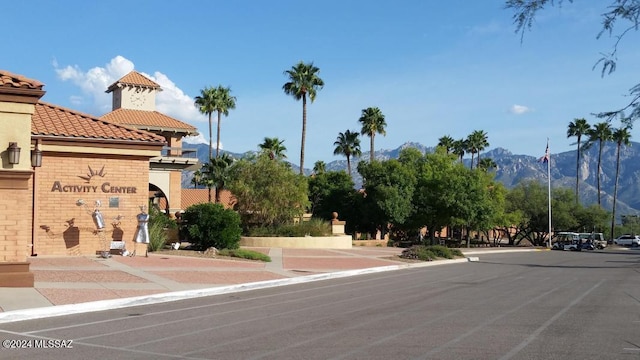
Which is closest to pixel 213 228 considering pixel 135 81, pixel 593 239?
pixel 135 81

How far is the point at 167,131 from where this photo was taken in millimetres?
51438

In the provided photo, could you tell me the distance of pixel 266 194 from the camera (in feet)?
131

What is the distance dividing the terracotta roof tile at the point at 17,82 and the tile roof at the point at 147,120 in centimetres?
3378

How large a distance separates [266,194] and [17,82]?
2442 centimetres

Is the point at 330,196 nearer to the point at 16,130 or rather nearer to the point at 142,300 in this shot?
the point at 16,130

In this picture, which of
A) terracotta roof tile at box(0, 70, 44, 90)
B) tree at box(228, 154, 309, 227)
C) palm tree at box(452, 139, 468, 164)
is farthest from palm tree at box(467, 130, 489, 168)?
terracotta roof tile at box(0, 70, 44, 90)

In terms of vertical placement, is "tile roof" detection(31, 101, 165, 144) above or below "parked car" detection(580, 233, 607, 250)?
above

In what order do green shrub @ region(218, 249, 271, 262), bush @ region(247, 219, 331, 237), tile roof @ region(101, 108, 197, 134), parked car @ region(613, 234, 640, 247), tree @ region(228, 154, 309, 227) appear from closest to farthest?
green shrub @ region(218, 249, 271, 262), bush @ region(247, 219, 331, 237), tree @ region(228, 154, 309, 227), tile roof @ region(101, 108, 197, 134), parked car @ region(613, 234, 640, 247)

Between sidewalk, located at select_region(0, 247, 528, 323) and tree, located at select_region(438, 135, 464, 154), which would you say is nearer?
sidewalk, located at select_region(0, 247, 528, 323)

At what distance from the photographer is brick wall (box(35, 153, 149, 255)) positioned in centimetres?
2227

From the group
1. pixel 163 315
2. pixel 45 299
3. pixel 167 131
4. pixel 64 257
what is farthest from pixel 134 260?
pixel 167 131

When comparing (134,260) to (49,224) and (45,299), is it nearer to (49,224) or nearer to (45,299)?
(49,224)

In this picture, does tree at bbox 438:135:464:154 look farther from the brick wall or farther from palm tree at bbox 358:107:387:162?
the brick wall

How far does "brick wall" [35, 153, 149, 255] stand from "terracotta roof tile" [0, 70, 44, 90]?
677 cm
